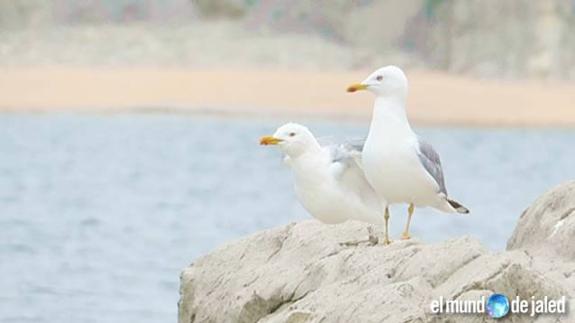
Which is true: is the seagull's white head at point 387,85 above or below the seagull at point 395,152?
above

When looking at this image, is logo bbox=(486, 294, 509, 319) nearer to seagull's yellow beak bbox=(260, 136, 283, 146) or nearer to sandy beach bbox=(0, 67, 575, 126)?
seagull's yellow beak bbox=(260, 136, 283, 146)

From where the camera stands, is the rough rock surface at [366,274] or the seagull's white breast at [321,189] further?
the seagull's white breast at [321,189]

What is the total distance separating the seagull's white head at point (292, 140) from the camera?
311 inches

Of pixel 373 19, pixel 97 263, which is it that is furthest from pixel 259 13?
pixel 97 263

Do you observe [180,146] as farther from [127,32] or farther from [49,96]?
Answer: [127,32]

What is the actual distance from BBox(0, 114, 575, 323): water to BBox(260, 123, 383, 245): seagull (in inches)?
117

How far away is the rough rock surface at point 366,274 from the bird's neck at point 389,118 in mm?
498

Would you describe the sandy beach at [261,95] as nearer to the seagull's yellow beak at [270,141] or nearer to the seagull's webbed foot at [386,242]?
the seagull's yellow beak at [270,141]

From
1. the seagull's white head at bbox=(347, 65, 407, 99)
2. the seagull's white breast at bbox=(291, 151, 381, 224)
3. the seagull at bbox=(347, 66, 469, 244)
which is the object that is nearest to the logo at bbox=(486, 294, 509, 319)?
the seagull at bbox=(347, 66, 469, 244)

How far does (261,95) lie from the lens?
117 ft

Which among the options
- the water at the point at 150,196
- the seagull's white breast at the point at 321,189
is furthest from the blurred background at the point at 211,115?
the seagull's white breast at the point at 321,189

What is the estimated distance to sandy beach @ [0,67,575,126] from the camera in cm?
3438

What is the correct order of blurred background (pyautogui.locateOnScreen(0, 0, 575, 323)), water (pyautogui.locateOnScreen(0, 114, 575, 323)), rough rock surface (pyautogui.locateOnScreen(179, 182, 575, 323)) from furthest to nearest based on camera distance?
blurred background (pyautogui.locateOnScreen(0, 0, 575, 323))
water (pyautogui.locateOnScreen(0, 114, 575, 323))
rough rock surface (pyautogui.locateOnScreen(179, 182, 575, 323))

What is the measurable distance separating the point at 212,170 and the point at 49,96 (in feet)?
40.1
